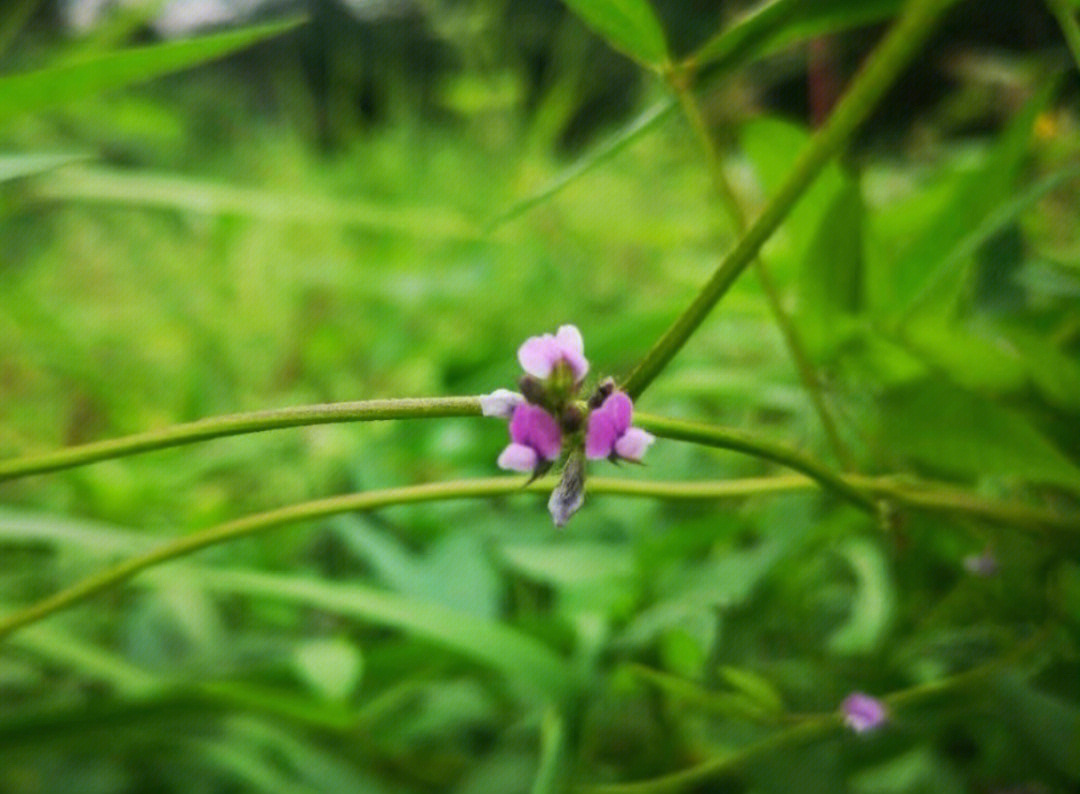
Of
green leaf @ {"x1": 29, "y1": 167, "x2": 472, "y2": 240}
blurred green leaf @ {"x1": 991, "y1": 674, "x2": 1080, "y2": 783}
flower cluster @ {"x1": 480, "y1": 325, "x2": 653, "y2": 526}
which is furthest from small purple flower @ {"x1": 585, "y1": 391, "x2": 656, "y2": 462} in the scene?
green leaf @ {"x1": 29, "y1": 167, "x2": 472, "y2": 240}

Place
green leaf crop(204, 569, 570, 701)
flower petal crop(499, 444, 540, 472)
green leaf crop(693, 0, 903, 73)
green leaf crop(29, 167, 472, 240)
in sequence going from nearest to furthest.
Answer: flower petal crop(499, 444, 540, 472) < green leaf crop(693, 0, 903, 73) < green leaf crop(204, 569, 570, 701) < green leaf crop(29, 167, 472, 240)

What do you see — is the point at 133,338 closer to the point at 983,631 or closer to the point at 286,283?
the point at 286,283

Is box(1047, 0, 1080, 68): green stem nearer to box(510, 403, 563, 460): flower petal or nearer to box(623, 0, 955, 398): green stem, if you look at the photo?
box(623, 0, 955, 398): green stem

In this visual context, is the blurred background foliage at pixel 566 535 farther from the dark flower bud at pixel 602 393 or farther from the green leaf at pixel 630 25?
the dark flower bud at pixel 602 393

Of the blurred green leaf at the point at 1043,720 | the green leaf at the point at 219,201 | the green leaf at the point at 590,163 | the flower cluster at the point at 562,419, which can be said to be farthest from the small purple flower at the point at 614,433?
the green leaf at the point at 219,201

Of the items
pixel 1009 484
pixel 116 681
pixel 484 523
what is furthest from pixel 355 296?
pixel 1009 484

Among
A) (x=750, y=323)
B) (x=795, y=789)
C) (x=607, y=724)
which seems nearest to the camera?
(x=795, y=789)
